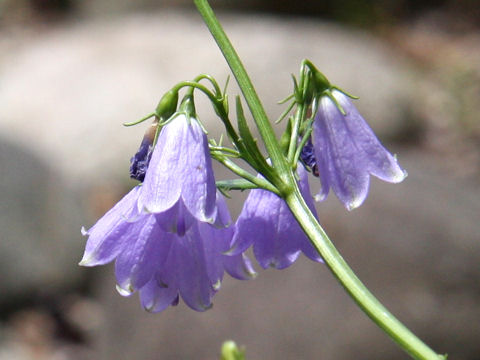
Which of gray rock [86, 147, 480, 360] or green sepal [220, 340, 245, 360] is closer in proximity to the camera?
green sepal [220, 340, 245, 360]

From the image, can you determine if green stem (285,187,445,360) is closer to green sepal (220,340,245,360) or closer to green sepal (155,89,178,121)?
green sepal (155,89,178,121)

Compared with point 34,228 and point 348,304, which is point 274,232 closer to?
point 348,304

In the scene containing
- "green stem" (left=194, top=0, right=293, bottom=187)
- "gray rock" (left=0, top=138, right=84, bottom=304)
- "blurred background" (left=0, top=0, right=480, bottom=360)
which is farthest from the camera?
"gray rock" (left=0, top=138, right=84, bottom=304)

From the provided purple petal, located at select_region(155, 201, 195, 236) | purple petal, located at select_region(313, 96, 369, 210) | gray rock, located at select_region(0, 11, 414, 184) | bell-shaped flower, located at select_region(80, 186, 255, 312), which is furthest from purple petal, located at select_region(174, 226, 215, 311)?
gray rock, located at select_region(0, 11, 414, 184)

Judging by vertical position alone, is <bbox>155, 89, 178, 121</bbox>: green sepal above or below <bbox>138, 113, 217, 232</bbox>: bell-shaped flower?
above

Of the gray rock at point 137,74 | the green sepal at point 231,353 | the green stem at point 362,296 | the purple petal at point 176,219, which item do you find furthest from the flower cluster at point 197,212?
the gray rock at point 137,74

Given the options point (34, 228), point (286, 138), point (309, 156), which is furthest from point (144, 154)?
point (34, 228)

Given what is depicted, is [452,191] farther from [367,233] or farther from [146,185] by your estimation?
[146,185]
